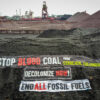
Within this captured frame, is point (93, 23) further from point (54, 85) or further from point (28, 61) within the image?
point (54, 85)

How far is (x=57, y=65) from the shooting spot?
6.79 m

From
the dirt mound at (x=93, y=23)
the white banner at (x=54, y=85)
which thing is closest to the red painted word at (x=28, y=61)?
the white banner at (x=54, y=85)

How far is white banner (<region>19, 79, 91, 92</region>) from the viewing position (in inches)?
237

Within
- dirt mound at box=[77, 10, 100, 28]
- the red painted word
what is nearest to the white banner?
the red painted word

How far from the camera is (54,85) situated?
6.16 metres

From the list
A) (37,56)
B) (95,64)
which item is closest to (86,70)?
(95,64)

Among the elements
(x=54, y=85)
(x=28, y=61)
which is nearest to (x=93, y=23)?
(x=28, y=61)

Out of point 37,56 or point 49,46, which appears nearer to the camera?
point 37,56

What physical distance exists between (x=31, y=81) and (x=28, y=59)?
51.6 inches

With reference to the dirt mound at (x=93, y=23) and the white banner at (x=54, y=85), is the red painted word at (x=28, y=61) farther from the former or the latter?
the dirt mound at (x=93, y=23)

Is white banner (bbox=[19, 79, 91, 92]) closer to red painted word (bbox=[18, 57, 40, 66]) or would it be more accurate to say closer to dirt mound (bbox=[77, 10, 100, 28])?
red painted word (bbox=[18, 57, 40, 66])

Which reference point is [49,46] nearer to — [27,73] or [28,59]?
[28,59]

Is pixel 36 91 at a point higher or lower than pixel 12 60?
lower

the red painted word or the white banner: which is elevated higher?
the red painted word
